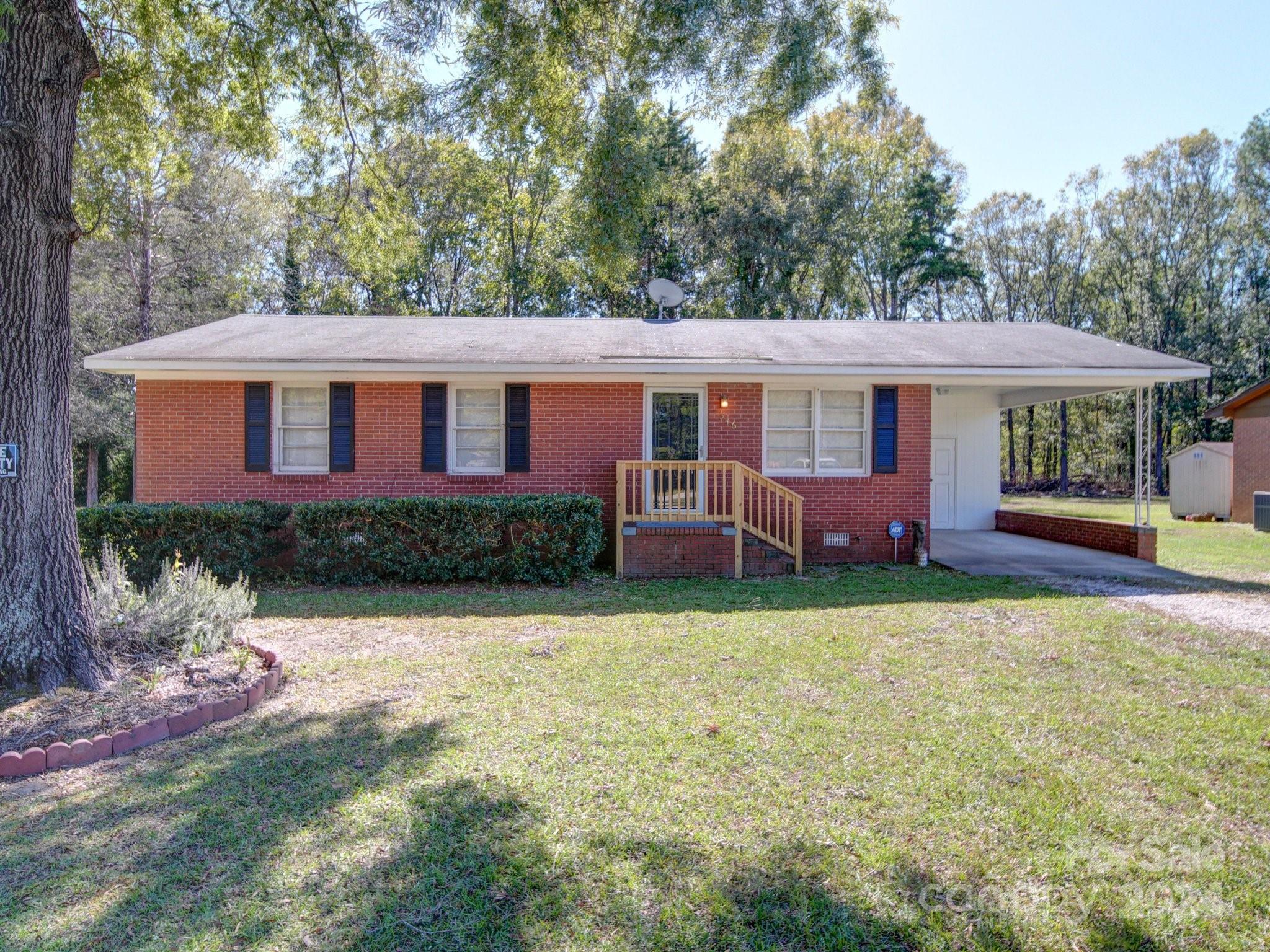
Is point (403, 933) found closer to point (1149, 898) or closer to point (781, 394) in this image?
→ point (1149, 898)

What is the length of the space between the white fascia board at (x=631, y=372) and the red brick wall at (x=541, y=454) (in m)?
0.36

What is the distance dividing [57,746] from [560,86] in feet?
20.3

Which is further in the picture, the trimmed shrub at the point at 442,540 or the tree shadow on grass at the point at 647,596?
the trimmed shrub at the point at 442,540

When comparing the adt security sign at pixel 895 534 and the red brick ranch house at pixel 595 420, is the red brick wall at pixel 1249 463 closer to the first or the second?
the red brick ranch house at pixel 595 420

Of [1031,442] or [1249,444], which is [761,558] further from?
[1031,442]

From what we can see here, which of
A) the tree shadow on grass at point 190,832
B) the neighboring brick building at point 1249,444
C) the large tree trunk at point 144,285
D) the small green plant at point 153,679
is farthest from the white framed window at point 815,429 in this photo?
the large tree trunk at point 144,285

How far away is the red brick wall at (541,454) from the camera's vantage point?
1063 cm

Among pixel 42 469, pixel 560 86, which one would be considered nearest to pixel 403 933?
pixel 42 469

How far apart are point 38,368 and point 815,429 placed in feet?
30.5

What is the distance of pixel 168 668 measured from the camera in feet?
16.7

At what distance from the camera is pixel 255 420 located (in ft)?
35.1

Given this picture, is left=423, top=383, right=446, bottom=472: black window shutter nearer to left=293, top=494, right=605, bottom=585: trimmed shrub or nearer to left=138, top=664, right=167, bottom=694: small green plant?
left=293, top=494, right=605, bottom=585: trimmed shrub

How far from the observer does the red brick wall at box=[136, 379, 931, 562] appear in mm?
10633

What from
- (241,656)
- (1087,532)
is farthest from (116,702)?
(1087,532)
